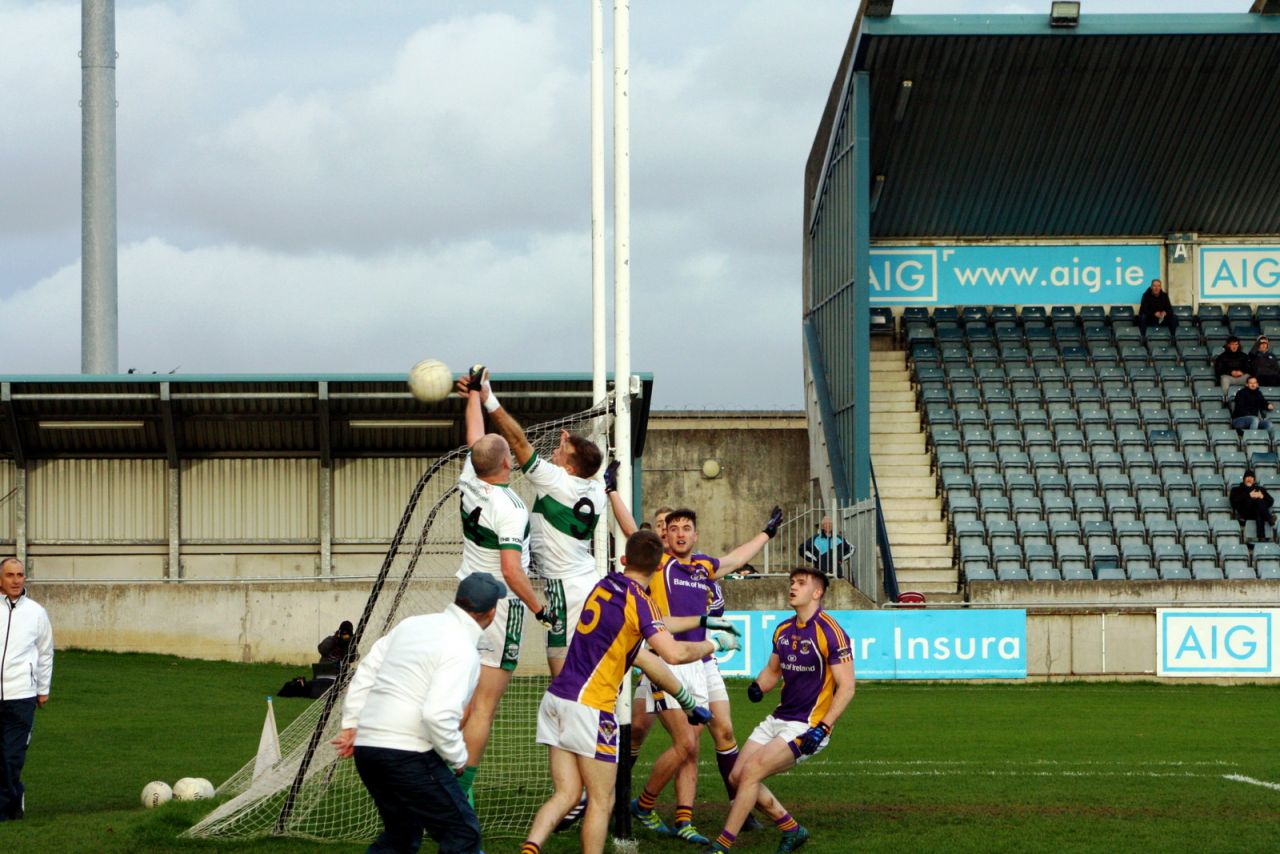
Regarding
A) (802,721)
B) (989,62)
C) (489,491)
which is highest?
(989,62)

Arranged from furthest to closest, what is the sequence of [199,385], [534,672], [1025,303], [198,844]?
[1025,303] < [199,385] < [534,672] < [198,844]

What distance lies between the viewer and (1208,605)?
85.1 feet

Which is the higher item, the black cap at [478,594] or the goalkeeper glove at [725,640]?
the black cap at [478,594]

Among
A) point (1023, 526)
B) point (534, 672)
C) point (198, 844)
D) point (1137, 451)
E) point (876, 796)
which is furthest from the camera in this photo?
point (1137, 451)

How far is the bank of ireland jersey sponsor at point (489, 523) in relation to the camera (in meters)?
10.2

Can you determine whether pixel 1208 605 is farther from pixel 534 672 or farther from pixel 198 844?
pixel 198 844

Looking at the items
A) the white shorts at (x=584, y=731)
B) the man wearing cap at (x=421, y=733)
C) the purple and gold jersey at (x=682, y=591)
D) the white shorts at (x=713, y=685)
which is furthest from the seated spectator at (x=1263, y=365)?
the man wearing cap at (x=421, y=733)

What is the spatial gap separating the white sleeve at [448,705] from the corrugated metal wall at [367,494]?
22626mm

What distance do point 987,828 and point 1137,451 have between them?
2245 centimetres

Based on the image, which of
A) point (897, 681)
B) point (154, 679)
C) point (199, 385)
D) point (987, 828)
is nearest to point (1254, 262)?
point (897, 681)

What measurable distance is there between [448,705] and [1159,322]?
30.1 metres

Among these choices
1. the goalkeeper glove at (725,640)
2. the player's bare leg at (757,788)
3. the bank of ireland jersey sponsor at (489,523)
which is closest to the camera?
the goalkeeper glove at (725,640)

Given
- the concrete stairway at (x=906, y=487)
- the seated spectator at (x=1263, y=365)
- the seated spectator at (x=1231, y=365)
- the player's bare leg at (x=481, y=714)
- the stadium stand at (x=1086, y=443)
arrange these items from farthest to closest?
the seated spectator at (x=1231, y=365), the seated spectator at (x=1263, y=365), the concrete stairway at (x=906, y=487), the stadium stand at (x=1086, y=443), the player's bare leg at (x=481, y=714)

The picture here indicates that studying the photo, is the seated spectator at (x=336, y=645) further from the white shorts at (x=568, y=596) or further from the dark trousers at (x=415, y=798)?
the dark trousers at (x=415, y=798)
